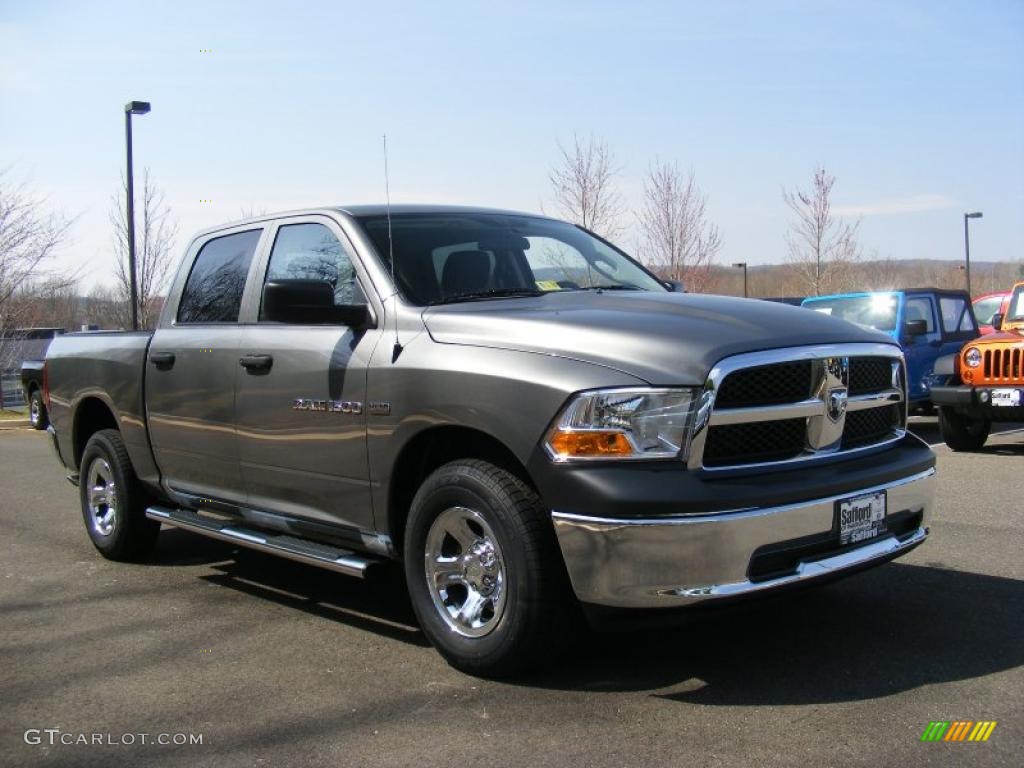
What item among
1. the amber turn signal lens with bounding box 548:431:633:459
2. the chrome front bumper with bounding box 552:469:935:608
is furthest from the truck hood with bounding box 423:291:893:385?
the chrome front bumper with bounding box 552:469:935:608

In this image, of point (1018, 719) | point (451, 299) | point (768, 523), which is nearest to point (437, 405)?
point (451, 299)

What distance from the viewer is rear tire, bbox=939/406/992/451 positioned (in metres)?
10.6

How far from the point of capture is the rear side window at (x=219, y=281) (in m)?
5.42

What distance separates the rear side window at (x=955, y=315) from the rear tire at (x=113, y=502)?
11029 mm

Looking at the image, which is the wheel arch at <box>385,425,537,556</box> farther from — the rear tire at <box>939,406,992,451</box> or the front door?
the front door

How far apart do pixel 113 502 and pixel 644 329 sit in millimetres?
4083

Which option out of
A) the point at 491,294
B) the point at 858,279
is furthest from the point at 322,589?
the point at 858,279

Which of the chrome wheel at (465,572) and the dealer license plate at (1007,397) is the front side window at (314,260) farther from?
the dealer license plate at (1007,397)

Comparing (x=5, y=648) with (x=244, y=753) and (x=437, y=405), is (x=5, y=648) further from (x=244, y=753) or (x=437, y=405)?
(x=437, y=405)

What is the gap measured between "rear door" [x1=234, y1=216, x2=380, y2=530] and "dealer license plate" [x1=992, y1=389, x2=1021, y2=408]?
7567mm

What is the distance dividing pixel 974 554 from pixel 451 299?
334 cm

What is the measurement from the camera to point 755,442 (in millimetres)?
3678

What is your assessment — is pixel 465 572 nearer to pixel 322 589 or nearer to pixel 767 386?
pixel 767 386

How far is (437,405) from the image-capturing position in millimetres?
3965
